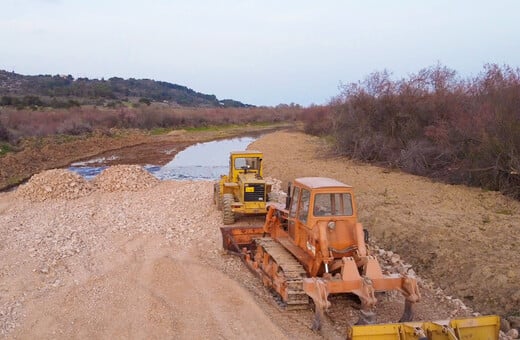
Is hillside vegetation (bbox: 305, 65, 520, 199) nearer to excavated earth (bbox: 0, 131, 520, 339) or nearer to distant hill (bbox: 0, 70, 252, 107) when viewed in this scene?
excavated earth (bbox: 0, 131, 520, 339)

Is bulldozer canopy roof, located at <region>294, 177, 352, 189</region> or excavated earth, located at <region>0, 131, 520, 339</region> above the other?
bulldozer canopy roof, located at <region>294, 177, 352, 189</region>

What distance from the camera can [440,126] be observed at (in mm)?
20328

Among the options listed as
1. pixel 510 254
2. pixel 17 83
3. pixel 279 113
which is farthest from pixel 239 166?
pixel 17 83

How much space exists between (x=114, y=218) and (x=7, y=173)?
1339 centimetres

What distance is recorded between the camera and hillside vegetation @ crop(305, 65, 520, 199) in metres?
16.0

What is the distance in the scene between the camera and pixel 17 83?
352 feet

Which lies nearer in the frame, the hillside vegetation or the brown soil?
the brown soil

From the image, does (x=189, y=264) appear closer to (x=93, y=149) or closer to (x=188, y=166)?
(x=188, y=166)

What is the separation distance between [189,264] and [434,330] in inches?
236

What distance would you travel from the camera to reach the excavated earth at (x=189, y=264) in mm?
8086

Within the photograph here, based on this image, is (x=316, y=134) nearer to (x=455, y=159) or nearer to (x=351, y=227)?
(x=455, y=159)

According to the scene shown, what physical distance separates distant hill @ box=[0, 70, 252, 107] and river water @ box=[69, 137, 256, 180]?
110 ft

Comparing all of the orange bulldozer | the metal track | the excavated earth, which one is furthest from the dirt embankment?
the metal track

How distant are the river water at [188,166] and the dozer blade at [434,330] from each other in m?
20.6
